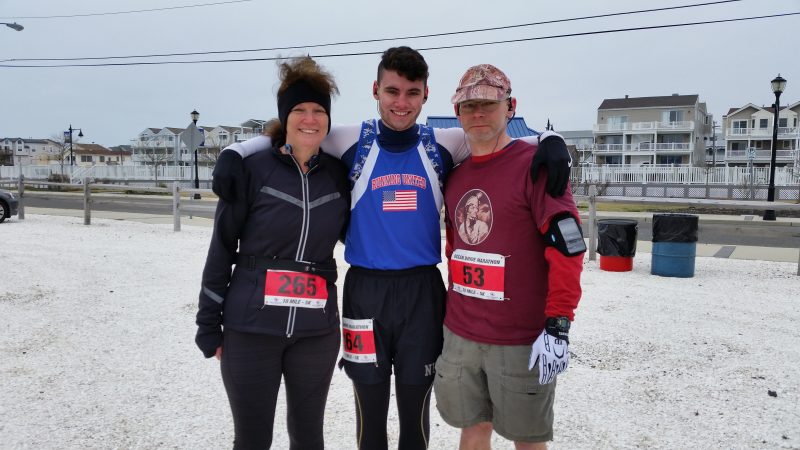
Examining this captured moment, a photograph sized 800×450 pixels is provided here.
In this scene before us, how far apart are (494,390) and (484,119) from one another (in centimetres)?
114

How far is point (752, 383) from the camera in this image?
4.00 meters

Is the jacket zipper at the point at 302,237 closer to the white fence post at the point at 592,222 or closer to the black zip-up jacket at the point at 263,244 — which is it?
the black zip-up jacket at the point at 263,244

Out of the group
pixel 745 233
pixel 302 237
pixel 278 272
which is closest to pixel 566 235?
pixel 302 237

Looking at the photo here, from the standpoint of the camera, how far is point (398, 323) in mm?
2375

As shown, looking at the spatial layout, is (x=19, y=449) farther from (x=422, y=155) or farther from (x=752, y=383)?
(x=752, y=383)

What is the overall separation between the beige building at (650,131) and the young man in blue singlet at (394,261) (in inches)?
2345

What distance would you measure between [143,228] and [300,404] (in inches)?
504

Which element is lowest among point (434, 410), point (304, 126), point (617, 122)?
point (434, 410)

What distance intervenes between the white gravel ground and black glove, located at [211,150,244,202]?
164 cm

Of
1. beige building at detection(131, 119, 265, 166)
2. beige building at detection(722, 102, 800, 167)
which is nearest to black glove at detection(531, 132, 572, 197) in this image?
beige building at detection(722, 102, 800, 167)

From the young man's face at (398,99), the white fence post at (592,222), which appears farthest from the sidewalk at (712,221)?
the young man's face at (398,99)

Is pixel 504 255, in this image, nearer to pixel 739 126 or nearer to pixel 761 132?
pixel 761 132

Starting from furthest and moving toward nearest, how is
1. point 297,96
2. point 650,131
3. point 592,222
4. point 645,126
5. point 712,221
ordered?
point 645,126 → point 650,131 → point 712,221 → point 592,222 → point 297,96

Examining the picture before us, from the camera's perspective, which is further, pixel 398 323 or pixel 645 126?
pixel 645 126
